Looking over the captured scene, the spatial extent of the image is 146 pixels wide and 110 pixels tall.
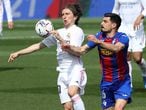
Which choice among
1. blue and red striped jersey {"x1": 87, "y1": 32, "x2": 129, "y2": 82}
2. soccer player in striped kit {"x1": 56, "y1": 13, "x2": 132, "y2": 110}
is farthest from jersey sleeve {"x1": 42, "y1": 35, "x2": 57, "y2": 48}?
blue and red striped jersey {"x1": 87, "y1": 32, "x2": 129, "y2": 82}

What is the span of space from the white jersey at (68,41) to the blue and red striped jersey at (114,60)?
0.54m

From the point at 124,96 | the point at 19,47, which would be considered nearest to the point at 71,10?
the point at 124,96

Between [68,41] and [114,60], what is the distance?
92 cm

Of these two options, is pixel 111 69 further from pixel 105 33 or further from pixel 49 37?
pixel 49 37

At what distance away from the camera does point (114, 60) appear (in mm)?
10617

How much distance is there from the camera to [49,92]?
1508 cm

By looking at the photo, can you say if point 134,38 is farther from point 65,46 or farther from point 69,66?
point 65,46

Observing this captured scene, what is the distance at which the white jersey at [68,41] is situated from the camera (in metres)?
11.2

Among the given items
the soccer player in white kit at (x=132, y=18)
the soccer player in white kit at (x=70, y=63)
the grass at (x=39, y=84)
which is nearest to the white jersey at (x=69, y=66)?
the soccer player in white kit at (x=70, y=63)

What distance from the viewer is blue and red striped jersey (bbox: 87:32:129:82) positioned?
10594mm

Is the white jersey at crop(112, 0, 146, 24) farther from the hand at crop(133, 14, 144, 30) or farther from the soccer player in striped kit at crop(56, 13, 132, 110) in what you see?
the soccer player in striped kit at crop(56, 13, 132, 110)

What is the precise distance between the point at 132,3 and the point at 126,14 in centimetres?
26

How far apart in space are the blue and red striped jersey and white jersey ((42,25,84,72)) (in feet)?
1.76

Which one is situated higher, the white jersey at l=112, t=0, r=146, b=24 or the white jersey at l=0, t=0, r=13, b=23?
the white jersey at l=112, t=0, r=146, b=24
